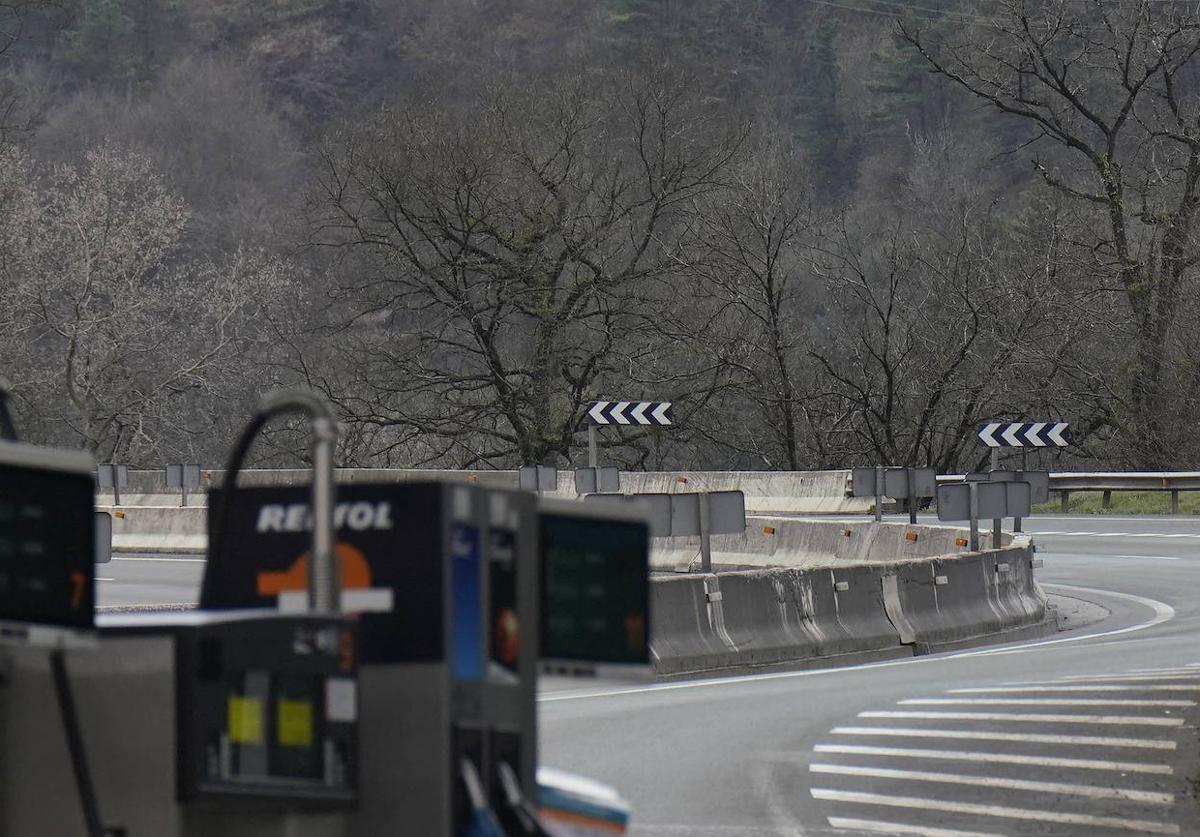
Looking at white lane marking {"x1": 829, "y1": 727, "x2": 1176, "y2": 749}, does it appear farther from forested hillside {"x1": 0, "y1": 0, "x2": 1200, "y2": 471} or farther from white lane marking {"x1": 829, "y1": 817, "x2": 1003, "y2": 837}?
forested hillside {"x1": 0, "y1": 0, "x2": 1200, "y2": 471}

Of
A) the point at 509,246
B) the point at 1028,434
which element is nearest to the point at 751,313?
the point at 509,246

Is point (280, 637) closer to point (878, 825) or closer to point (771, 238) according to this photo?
point (878, 825)

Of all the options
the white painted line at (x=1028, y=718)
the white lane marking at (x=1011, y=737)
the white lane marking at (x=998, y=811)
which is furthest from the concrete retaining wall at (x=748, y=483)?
the white lane marking at (x=998, y=811)

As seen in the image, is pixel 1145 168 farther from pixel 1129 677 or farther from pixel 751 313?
pixel 1129 677

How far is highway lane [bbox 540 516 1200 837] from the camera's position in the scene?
10477 mm

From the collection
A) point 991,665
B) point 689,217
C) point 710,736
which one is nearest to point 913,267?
point 689,217

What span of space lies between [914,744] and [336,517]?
8.33 m

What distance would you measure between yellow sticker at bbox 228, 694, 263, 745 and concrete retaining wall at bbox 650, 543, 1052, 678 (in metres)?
13.2

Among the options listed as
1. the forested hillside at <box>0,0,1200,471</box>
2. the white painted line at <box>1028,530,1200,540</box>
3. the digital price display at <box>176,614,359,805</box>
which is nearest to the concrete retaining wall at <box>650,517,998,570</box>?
the white painted line at <box>1028,530,1200,540</box>

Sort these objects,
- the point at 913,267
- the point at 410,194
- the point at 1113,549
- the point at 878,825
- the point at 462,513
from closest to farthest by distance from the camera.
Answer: the point at 462,513 → the point at 878,825 → the point at 1113,549 → the point at 410,194 → the point at 913,267

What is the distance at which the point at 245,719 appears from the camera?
4.65m

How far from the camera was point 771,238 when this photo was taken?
5066 centimetres

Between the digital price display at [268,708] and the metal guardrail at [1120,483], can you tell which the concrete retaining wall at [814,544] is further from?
the digital price display at [268,708]

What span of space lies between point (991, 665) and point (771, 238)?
33.4 metres
